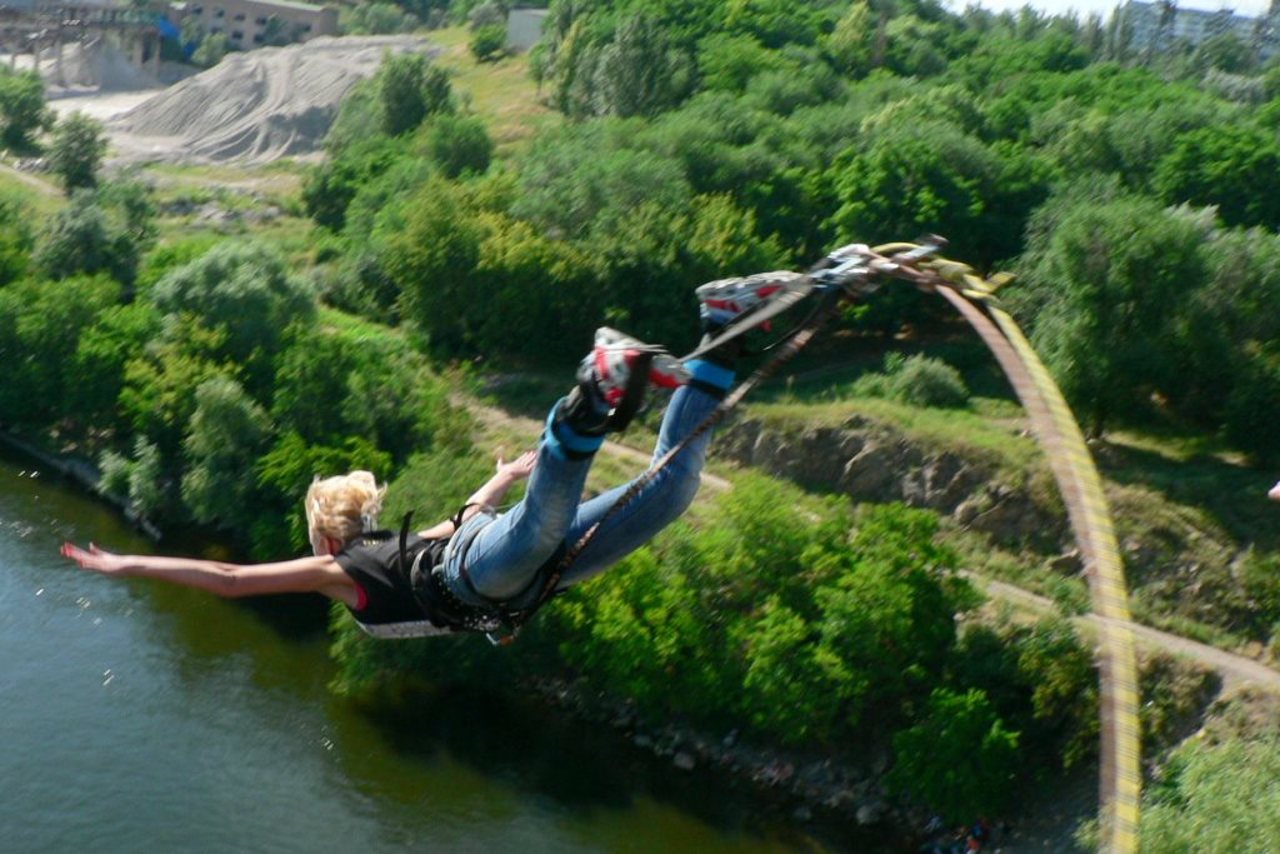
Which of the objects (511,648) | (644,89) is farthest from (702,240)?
(644,89)

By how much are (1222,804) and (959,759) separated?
5185mm

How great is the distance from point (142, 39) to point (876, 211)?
60.4m

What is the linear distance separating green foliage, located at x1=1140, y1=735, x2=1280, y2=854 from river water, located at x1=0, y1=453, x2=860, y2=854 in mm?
5322

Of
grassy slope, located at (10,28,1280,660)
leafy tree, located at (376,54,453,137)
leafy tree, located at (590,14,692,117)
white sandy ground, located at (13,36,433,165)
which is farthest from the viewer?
white sandy ground, located at (13,36,433,165)

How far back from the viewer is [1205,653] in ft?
79.4

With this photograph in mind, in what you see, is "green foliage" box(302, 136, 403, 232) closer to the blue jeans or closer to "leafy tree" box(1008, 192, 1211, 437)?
"leafy tree" box(1008, 192, 1211, 437)

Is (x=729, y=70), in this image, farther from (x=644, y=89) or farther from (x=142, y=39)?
(x=142, y=39)

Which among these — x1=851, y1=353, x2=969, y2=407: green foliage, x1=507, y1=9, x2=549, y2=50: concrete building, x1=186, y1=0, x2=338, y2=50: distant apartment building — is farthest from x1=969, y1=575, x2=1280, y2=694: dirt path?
x1=186, y1=0, x2=338, y2=50: distant apartment building

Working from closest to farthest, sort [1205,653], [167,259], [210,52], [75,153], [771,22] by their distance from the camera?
[1205,653] → [167,259] → [75,153] → [771,22] → [210,52]

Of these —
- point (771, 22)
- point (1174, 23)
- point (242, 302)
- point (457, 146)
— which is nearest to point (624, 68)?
point (457, 146)

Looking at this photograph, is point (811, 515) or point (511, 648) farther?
point (811, 515)

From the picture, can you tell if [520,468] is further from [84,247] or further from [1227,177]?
[84,247]

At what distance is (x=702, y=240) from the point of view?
3506 cm

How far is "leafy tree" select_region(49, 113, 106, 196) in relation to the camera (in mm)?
51812
